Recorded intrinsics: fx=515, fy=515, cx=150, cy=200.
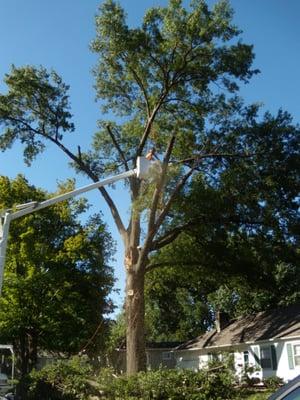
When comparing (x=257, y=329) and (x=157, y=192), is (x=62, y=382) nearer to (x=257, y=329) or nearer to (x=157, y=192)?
(x=157, y=192)

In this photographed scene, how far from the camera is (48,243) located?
1298 inches

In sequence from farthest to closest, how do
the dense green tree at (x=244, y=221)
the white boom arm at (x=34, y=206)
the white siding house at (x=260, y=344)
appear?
1. the white siding house at (x=260, y=344)
2. the dense green tree at (x=244, y=221)
3. the white boom arm at (x=34, y=206)

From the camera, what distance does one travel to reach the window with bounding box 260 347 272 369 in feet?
98.5

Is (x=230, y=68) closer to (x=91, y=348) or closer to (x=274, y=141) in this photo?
(x=274, y=141)

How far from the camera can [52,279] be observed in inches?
1201

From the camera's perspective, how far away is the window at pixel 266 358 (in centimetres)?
3003

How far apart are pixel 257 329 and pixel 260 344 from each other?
2172 millimetres

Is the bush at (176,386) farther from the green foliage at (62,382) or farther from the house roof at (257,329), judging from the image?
the house roof at (257,329)

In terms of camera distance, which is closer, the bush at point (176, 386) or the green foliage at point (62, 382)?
the bush at point (176, 386)

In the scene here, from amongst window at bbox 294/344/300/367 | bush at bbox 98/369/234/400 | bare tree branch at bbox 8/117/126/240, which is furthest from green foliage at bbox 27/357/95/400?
window at bbox 294/344/300/367

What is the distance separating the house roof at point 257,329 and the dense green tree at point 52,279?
804cm

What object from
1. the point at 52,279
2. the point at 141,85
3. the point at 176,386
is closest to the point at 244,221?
the point at 141,85

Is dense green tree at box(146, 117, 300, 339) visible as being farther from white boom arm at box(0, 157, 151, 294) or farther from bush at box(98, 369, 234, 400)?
white boom arm at box(0, 157, 151, 294)

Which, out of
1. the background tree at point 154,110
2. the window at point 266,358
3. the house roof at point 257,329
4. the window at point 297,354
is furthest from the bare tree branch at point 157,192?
the window at point 266,358
